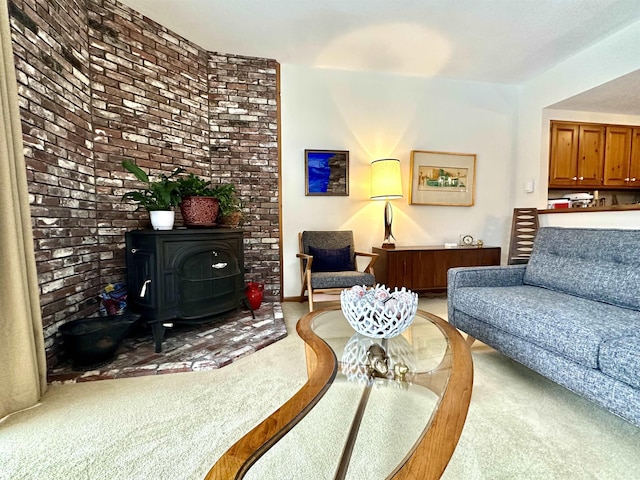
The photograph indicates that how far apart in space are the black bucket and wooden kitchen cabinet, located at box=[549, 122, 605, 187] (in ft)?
15.4

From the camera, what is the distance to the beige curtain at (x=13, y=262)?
4.52 ft

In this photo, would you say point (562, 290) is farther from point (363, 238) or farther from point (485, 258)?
point (363, 238)

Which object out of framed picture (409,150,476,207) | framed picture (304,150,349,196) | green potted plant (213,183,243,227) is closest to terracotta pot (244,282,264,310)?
green potted plant (213,183,243,227)

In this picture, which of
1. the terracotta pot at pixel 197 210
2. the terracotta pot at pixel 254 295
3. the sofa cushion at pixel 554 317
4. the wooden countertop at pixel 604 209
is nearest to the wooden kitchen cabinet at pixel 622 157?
the wooden countertop at pixel 604 209

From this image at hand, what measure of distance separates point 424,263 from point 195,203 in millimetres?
2441

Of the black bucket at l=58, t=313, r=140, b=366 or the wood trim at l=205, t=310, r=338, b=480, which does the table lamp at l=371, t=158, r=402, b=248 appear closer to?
the wood trim at l=205, t=310, r=338, b=480

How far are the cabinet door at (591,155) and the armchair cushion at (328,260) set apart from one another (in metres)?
3.15

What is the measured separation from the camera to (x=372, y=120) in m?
3.61

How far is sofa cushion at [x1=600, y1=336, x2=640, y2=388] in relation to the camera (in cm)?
112

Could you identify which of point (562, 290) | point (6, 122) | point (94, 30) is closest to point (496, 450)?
point (562, 290)

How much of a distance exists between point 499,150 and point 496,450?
3.77m

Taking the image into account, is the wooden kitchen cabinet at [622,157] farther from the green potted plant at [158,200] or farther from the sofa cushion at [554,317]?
the green potted plant at [158,200]

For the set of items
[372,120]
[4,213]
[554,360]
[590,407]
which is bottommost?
[590,407]

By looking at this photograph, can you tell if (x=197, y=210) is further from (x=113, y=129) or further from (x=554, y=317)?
(x=554, y=317)
